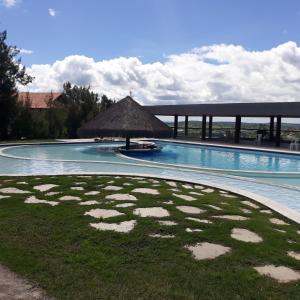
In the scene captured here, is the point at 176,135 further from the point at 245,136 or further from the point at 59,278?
the point at 59,278

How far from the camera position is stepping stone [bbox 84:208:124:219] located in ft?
16.8

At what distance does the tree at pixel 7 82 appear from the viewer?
83.3ft

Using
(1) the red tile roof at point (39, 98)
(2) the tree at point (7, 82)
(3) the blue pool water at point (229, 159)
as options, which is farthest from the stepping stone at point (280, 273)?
(1) the red tile roof at point (39, 98)

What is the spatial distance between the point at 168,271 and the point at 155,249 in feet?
1.76

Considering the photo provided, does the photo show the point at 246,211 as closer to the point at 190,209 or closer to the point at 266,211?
the point at 266,211

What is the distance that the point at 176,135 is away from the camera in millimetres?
29797

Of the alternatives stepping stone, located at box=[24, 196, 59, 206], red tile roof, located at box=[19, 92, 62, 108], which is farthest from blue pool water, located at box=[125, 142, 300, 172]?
red tile roof, located at box=[19, 92, 62, 108]

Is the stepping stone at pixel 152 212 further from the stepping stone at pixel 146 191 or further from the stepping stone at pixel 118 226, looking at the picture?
the stepping stone at pixel 146 191

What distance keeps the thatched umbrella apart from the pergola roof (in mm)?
6881

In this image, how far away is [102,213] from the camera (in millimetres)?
5270

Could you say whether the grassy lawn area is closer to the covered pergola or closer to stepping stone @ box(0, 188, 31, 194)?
stepping stone @ box(0, 188, 31, 194)

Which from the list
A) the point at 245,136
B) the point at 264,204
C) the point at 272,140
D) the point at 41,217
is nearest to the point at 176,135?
the point at 245,136

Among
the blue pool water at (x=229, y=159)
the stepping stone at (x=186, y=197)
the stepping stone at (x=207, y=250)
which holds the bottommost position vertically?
the blue pool water at (x=229, y=159)

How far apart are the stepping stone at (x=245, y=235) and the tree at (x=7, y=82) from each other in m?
23.6
